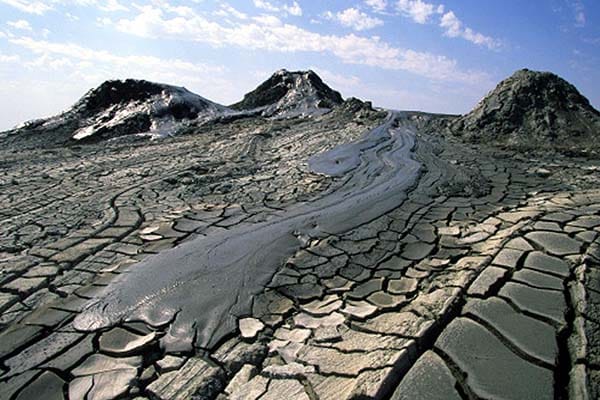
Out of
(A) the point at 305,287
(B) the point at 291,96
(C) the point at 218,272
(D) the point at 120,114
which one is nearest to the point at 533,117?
(A) the point at 305,287

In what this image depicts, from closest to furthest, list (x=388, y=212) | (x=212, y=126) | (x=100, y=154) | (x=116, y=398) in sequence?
(x=116, y=398) < (x=388, y=212) < (x=100, y=154) < (x=212, y=126)

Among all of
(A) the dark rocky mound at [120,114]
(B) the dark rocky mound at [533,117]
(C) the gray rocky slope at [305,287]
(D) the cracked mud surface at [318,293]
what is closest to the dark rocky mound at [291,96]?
(A) the dark rocky mound at [120,114]

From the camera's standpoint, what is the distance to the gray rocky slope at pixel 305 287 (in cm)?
214

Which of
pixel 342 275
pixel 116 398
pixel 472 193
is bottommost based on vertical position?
pixel 116 398

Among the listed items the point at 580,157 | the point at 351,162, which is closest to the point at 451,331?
the point at 351,162

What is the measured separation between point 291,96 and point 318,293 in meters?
16.0

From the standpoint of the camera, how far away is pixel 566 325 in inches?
90.3

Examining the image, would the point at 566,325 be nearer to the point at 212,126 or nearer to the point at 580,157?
the point at 580,157

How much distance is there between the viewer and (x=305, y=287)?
127 inches

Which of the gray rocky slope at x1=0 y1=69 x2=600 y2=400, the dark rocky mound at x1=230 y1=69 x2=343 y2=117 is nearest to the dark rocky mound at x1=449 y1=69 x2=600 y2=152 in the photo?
the gray rocky slope at x1=0 y1=69 x2=600 y2=400

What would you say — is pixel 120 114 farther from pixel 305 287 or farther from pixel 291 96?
pixel 305 287

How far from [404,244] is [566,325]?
175 centimetres

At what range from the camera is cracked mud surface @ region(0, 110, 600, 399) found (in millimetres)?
2121

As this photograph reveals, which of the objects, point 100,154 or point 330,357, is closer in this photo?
point 330,357
